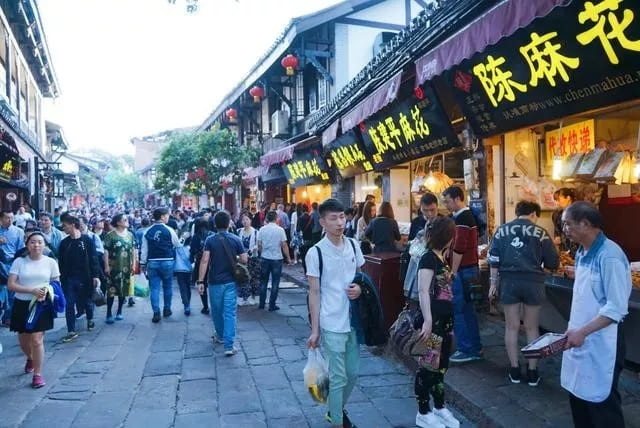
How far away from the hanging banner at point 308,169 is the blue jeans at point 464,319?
381 inches

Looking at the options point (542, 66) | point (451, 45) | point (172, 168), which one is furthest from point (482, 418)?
point (172, 168)

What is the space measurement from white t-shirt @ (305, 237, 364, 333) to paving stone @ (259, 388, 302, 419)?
131 centimetres

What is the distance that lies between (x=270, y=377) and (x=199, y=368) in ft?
3.13

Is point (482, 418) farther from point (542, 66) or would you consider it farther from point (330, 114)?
point (330, 114)

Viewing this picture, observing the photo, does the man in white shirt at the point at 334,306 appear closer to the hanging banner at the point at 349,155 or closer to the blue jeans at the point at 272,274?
the blue jeans at the point at 272,274

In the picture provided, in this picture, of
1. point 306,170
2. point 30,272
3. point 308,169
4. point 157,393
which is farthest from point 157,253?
point 306,170

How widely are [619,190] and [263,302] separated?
6538 millimetres

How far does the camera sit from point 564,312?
5840mm

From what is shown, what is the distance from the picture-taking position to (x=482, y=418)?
4.60 metres

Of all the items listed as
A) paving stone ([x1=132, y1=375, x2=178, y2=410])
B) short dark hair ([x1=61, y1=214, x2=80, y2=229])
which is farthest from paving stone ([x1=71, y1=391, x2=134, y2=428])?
short dark hair ([x1=61, y1=214, x2=80, y2=229])

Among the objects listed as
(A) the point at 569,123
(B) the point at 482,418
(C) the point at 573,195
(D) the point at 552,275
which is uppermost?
(A) the point at 569,123

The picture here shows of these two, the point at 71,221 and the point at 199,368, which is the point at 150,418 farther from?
the point at 71,221

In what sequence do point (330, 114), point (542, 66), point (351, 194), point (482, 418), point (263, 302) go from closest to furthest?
point (482, 418) < point (542, 66) < point (263, 302) < point (330, 114) < point (351, 194)

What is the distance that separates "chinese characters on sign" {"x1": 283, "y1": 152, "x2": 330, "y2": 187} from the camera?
15.5 metres
